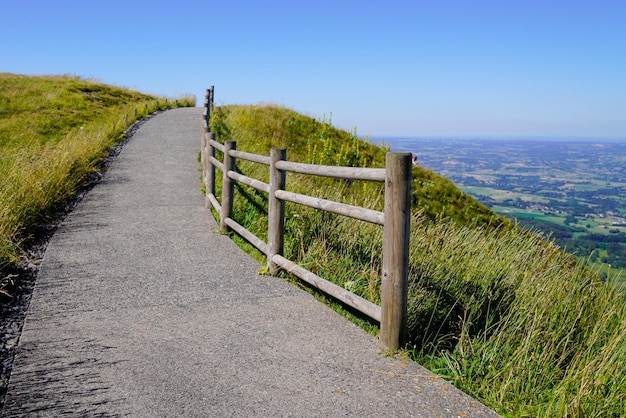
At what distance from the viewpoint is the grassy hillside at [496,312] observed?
3758mm

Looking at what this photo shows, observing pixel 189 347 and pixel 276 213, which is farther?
pixel 276 213

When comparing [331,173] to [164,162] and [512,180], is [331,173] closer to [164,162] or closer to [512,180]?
[164,162]

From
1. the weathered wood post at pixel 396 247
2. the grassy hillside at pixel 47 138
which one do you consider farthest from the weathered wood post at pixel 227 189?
the weathered wood post at pixel 396 247

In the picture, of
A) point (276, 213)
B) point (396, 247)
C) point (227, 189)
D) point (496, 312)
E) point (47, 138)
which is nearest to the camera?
point (396, 247)

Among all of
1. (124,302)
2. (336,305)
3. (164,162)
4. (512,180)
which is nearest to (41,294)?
(124,302)

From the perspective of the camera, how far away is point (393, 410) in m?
3.60

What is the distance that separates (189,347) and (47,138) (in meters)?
19.6

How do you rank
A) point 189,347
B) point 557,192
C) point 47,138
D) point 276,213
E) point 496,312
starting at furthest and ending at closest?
point 557,192 → point 47,138 → point 276,213 → point 496,312 → point 189,347

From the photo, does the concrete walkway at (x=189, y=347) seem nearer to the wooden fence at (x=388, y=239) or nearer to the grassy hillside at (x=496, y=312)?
the wooden fence at (x=388, y=239)

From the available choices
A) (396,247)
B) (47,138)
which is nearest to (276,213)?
(396,247)

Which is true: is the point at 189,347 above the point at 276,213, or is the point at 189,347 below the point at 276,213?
below

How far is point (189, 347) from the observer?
4.60 meters

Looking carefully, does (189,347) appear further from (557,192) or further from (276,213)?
(557,192)

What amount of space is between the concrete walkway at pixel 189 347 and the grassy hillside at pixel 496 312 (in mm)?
385
